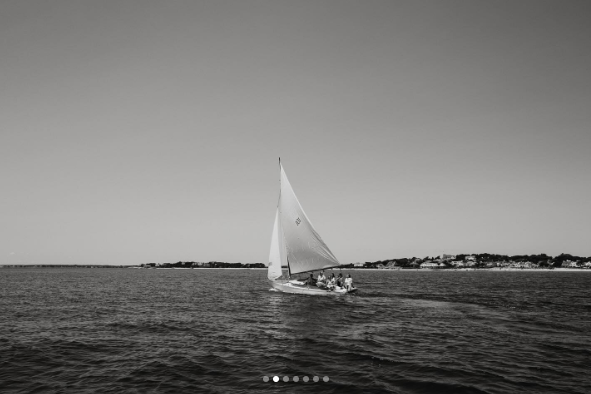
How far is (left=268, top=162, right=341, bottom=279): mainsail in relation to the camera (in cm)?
5000

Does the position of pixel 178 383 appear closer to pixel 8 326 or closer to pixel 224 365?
pixel 224 365

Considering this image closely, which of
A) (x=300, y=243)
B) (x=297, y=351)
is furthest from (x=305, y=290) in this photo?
(x=297, y=351)

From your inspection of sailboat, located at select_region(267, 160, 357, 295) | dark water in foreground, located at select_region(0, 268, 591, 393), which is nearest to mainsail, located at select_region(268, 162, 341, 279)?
sailboat, located at select_region(267, 160, 357, 295)

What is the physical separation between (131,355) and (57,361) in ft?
12.0

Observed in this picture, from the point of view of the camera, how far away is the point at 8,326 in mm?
30359

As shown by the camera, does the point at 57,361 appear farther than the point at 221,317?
No

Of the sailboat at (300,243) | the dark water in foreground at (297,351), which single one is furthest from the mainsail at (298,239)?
the dark water in foreground at (297,351)

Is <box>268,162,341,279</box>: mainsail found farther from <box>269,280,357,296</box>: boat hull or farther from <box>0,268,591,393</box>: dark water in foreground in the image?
<box>0,268,591,393</box>: dark water in foreground

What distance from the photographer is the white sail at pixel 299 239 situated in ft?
164

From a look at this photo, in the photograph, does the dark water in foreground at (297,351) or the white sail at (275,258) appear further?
the white sail at (275,258)

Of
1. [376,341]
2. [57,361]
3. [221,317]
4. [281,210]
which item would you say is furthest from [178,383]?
[281,210]

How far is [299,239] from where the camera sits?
166 feet

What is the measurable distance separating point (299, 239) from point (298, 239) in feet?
0.49

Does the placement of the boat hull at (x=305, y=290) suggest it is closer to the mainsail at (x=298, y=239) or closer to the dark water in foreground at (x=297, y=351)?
the mainsail at (x=298, y=239)
